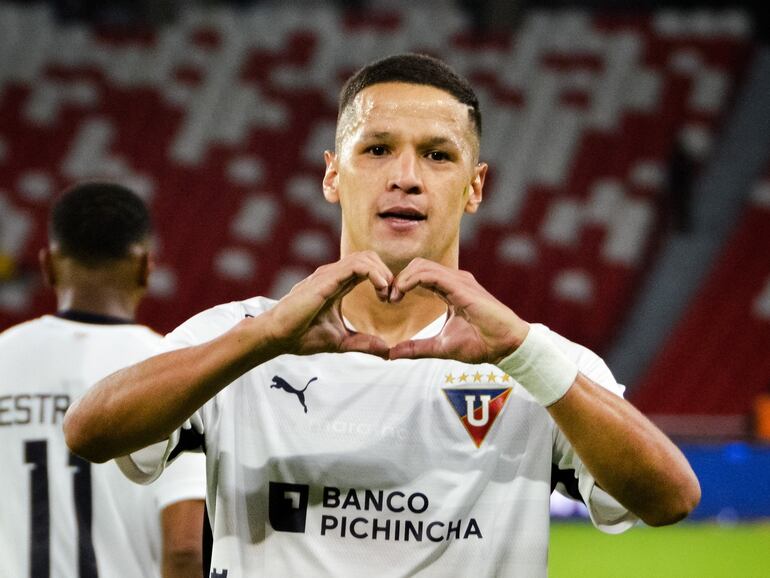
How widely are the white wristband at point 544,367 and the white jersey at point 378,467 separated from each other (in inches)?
8.6

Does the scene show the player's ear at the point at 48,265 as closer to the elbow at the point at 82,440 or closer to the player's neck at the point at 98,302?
the player's neck at the point at 98,302

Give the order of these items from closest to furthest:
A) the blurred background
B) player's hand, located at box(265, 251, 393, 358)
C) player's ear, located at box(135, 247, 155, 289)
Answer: player's hand, located at box(265, 251, 393, 358) < player's ear, located at box(135, 247, 155, 289) < the blurred background

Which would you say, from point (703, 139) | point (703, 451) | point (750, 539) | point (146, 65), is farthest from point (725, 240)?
point (146, 65)

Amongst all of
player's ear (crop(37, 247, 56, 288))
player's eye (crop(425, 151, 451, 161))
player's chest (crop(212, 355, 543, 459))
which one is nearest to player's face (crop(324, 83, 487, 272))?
player's eye (crop(425, 151, 451, 161))

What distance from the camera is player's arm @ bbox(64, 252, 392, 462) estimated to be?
2029mm

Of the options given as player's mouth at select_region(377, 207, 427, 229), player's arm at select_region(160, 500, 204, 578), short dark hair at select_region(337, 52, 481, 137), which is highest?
short dark hair at select_region(337, 52, 481, 137)

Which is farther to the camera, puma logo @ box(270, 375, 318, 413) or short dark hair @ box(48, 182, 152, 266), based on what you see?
short dark hair @ box(48, 182, 152, 266)

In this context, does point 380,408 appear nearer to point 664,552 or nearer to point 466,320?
point 466,320

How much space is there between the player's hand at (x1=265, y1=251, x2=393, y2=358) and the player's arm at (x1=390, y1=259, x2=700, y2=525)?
1.9 inches

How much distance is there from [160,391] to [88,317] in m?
1.34

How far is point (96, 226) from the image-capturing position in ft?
11.2

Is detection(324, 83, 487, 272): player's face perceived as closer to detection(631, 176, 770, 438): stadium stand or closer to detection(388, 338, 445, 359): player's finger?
detection(388, 338, 445, 359): player's finger

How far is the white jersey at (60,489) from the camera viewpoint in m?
3.13

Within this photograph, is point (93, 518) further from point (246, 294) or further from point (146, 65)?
point (146, 65)
